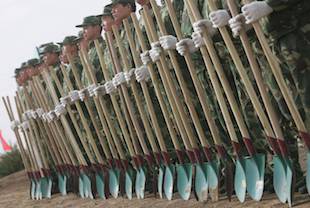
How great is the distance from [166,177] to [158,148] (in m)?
0.69

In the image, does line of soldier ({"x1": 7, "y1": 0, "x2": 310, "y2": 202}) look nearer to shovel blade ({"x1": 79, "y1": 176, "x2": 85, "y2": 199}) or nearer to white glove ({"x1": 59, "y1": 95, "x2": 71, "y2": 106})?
white glove ({"x1": 59, "y1": 95, "x2": 71, "y2": 106})

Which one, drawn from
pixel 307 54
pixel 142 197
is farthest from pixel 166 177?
pixel 307 54

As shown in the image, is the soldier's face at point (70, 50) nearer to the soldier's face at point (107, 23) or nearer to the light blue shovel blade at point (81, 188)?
the soldier's face at point (107, 23)

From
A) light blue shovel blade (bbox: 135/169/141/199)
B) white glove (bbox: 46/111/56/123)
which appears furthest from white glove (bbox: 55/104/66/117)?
light blue shovel blade (bbox: 135/169/141/199)

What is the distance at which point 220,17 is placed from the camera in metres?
4.78

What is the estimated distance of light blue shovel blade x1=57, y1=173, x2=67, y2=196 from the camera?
9.67 metres

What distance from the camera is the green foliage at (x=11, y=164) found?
17.2 metres

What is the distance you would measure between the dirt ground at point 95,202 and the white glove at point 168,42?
1.50 meters

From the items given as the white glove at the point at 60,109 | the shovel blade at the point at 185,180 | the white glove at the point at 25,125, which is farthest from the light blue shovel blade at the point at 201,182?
the white glove at the point at 25,125

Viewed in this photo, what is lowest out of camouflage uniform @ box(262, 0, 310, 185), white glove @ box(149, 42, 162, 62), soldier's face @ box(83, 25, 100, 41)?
camouflage uniform @ box(262, 0, 310, 185)

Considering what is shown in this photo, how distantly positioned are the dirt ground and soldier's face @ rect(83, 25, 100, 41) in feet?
7.26

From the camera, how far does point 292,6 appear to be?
4.30m

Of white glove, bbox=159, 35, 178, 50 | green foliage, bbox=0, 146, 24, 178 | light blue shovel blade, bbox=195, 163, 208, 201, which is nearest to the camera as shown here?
light blue shovel blade, bbox=195, 163, 208, 201

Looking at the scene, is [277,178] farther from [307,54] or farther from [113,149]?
[113,149]
